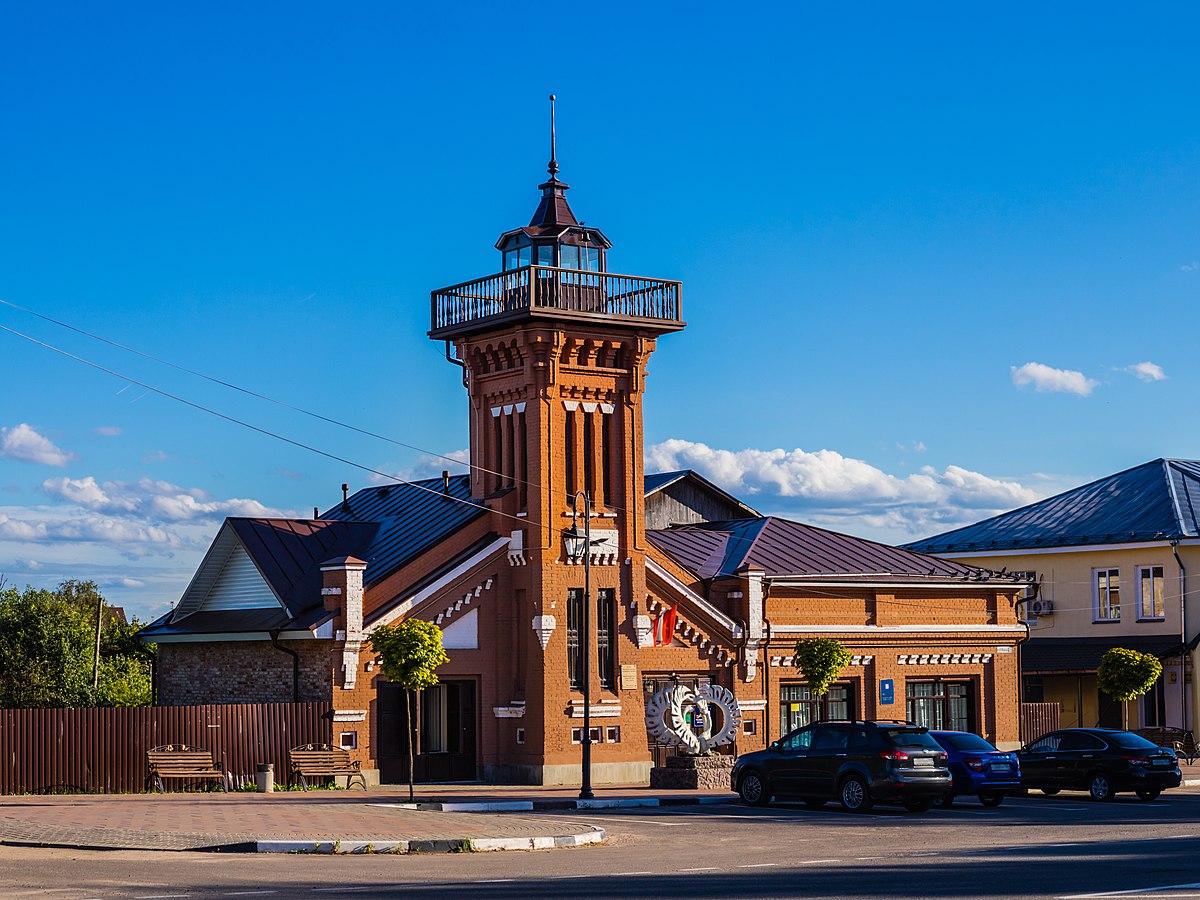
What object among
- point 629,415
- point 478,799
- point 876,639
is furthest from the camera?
point 876,639

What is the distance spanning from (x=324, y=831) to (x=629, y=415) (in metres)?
16.7

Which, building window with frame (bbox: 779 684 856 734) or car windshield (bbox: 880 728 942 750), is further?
building window with frame (bbox: 779 684 856 734)

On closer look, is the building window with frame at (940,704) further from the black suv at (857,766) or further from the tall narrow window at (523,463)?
the black suv at (857,766)

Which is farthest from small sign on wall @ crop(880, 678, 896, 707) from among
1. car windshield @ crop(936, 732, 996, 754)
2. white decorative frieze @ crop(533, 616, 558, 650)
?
car windshield @ crop(936, 732, 996, 754)

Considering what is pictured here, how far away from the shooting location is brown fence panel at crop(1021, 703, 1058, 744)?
45.7 m

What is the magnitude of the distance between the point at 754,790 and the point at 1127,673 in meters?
19.4

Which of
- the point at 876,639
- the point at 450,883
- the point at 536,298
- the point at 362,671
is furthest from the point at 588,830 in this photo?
the point at 876,639

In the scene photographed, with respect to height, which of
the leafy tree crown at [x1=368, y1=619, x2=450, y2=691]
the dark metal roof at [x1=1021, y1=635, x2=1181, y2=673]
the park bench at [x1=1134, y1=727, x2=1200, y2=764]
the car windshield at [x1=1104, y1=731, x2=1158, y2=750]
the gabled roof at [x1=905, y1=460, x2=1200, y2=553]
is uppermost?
the gabled roof at [x1=905, y1=460, x2=1200, y2=553]

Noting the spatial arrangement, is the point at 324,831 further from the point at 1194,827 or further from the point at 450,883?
the point at 1194,827

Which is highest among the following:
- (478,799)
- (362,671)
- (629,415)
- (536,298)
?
(536,298)

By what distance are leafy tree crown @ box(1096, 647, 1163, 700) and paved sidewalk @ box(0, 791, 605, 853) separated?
23.6 metres

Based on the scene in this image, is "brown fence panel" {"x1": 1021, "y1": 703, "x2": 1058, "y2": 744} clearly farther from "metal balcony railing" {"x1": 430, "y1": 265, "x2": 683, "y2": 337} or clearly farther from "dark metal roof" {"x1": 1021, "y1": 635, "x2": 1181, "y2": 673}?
"metal balcony railing" {"x1": 430, "y1": 265, "x2": 683, "y2": 337}

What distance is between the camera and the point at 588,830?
2330 cm

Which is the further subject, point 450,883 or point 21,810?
point 21,810
